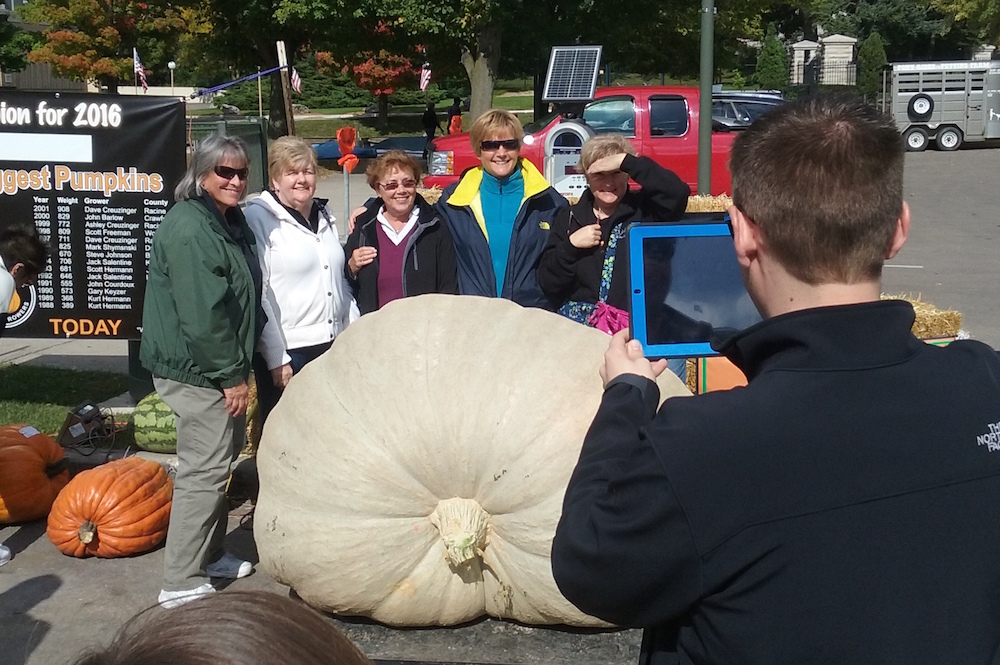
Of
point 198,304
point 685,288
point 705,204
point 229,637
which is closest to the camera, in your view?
point 229,637

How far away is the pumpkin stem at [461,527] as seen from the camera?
365 centimetres

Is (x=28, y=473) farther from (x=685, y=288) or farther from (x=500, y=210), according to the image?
(x=685, y=288)

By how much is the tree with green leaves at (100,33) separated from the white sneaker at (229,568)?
35775 mm

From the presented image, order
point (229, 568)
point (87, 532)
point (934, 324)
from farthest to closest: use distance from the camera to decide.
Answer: point (934, 324), point (87, 532), point (229, 568)

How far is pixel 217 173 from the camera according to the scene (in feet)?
14.2

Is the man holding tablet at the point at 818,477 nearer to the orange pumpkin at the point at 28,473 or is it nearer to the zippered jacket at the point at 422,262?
the zippered jacket at the point at 422,262

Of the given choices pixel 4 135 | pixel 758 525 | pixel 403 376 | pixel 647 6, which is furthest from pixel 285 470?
pixel 647 6

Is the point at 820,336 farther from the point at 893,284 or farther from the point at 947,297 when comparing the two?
the point at 893,284

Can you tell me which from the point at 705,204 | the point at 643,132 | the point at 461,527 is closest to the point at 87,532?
the point at 461,527

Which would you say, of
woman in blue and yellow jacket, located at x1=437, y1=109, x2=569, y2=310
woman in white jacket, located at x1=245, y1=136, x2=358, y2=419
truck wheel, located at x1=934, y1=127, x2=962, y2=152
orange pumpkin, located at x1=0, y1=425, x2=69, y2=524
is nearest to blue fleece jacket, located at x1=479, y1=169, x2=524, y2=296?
woman in blue and yellow jacket, located at x1=437, y1=109, x2=569, y2=310

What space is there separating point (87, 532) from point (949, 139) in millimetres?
27602

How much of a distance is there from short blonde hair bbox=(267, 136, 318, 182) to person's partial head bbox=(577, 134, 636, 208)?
1.30m

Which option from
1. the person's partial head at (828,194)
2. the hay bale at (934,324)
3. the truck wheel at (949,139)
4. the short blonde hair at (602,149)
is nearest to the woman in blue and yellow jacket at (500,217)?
the short blonde hair at (602,149)

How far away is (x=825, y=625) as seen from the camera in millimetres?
1382
